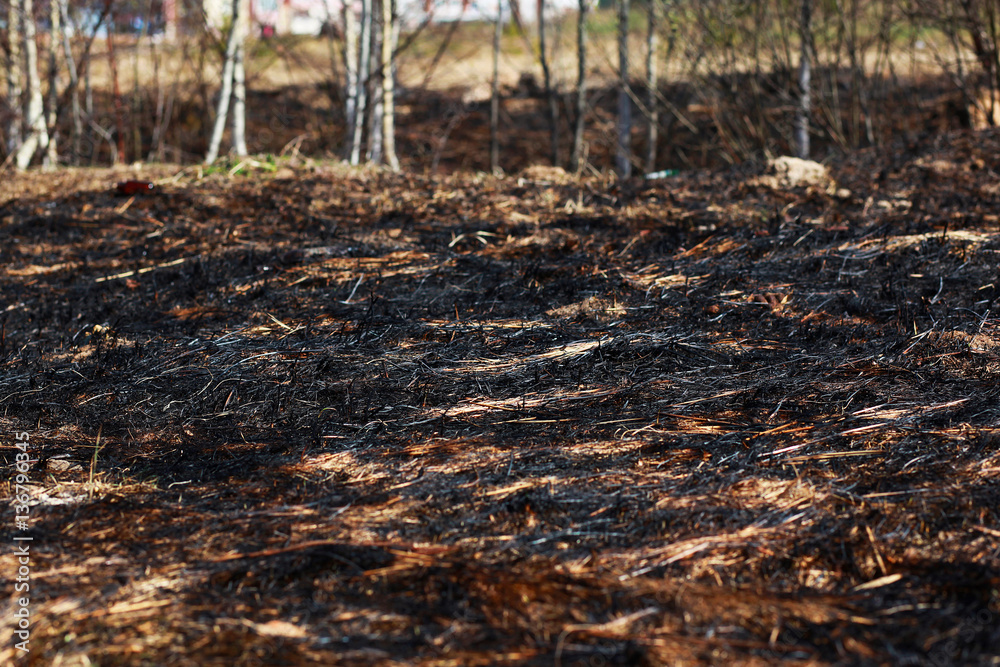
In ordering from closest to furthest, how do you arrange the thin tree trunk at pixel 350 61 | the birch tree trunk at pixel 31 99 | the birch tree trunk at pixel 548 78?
the birch tree trunk at pixel 31 99, the thin tree trunk at pixel 350 61, the birch tree trunk at pixel 548 78

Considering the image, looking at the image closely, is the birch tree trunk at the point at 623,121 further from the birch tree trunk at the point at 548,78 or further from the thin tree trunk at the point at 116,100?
the thin tree trunk at the point at 116,100

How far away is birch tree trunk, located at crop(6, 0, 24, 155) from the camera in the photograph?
30.4 feet

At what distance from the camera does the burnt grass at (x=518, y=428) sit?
5.57 ft

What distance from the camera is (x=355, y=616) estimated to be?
1.72 meters

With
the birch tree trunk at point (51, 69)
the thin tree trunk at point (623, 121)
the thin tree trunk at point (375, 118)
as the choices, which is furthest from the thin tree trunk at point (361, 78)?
the birch tree trunk at point (51, 69)

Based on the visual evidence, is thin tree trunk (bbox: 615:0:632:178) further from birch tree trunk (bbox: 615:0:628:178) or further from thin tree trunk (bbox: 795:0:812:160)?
thin tree trunk (bbox: 795:0:812:160)

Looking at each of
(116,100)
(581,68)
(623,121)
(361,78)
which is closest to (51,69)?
(116,100)

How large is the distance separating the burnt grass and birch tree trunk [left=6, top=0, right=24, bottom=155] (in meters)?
5.68

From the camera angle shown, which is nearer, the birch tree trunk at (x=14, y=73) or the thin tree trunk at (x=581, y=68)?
the birch tree trunk at (x=14, y=73)

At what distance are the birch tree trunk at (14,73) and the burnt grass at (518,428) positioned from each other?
18.6 feet

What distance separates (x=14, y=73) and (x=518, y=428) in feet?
33.9

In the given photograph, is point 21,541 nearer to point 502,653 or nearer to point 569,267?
point 502,653

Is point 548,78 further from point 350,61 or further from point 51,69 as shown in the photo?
point 51,69

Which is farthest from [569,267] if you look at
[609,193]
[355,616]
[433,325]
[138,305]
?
[355,616]
